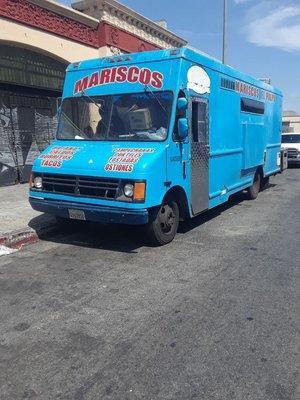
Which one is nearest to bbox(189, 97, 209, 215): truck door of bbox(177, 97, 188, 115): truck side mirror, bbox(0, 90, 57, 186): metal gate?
bbox(177, 97, 188, 115): truck side mirror

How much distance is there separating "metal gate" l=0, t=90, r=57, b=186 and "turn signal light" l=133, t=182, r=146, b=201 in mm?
7353

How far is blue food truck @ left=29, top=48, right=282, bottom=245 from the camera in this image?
19.6 ft

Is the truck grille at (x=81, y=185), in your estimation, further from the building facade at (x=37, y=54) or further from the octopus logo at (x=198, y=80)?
the building facade at (x=37, y=54)

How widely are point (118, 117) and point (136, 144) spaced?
0.66 meters

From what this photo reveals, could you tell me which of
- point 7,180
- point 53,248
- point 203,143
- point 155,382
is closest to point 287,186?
point 203,143

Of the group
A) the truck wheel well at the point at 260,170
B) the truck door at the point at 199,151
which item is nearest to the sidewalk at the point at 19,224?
the truck door at the point at 199,151

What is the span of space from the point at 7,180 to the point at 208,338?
9771 millimetres

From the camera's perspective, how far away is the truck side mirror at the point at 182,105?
638 cm

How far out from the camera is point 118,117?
22.1ft

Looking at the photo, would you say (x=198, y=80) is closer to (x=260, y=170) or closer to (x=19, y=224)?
(x=19, y=224)

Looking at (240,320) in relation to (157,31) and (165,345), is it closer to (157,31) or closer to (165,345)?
(165,345)

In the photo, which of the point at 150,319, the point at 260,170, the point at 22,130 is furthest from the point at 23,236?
the point at 260,170

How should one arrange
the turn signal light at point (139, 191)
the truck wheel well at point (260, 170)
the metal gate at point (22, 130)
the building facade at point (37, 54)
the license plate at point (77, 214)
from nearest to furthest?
the turn signal light at point (139, 191), the license plate at point (77, 214), the building facade at point (37, 54), the truck wheel well at point (260, 170), the metal gate at point (22, 130)

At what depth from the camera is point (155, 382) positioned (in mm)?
3111
